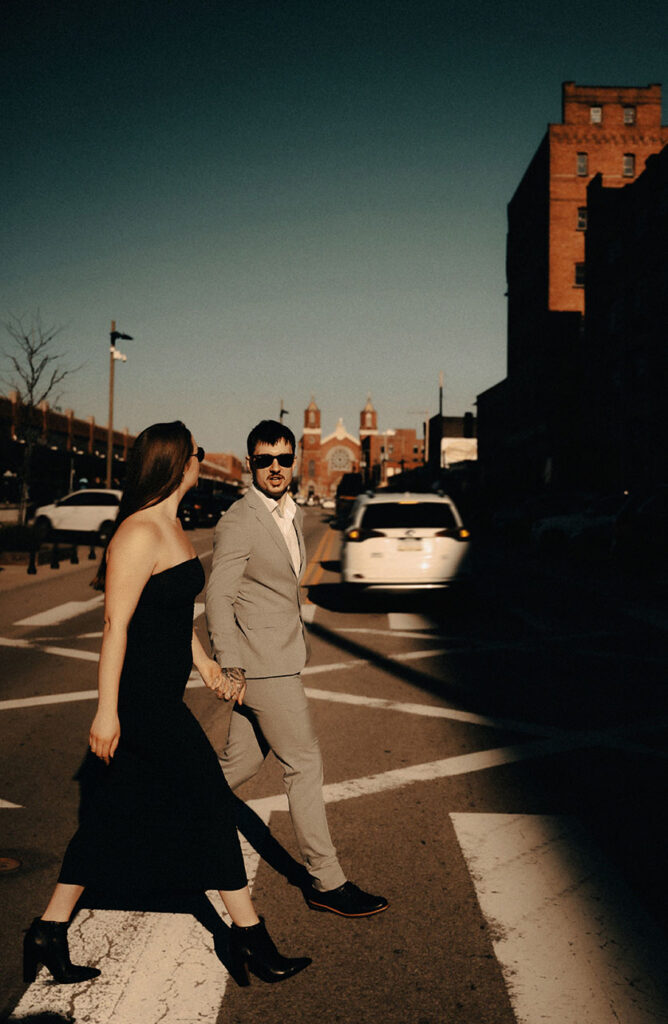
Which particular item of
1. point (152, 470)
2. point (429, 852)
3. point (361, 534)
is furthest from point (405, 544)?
point (152, 470)

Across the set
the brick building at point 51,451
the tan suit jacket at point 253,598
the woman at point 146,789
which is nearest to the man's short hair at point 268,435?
the tan suit jacket at point 253,598

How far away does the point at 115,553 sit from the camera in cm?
289

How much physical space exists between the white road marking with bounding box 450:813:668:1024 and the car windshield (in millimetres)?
8747

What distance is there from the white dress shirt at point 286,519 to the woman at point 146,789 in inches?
31.1

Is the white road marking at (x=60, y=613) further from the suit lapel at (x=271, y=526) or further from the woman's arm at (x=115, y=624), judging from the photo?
the woman's arm at (x=115, y=624)

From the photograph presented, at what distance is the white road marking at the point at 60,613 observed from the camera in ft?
40.5

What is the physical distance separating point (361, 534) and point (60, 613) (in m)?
4.63

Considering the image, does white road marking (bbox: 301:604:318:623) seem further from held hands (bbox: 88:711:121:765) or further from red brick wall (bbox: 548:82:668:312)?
red brick wall (bbox: 548:82:668:312)

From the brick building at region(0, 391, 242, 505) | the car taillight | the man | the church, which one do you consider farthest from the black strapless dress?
the church

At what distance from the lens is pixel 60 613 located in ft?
43.6

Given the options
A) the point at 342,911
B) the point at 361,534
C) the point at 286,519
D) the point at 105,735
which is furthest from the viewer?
the point at 361,534

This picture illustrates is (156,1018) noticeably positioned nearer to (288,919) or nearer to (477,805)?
(288,919)

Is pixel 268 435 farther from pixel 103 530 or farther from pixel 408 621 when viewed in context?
pixel 103 530

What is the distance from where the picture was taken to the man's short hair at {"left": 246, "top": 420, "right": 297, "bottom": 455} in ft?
12.4
